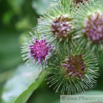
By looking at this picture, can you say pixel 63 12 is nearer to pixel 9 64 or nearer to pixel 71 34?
pixel 71 34

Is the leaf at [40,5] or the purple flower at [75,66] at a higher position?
the leaf at [40,5]

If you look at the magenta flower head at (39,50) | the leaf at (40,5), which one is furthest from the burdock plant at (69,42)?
the leaf at (40,5)

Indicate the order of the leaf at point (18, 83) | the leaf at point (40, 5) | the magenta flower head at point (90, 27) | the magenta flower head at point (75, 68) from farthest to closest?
the leaf at point (40, 5) < the leaf at point (18, 83) < the magenta flower head at point (75, 68) < the magenta flower head at point (90, 27)

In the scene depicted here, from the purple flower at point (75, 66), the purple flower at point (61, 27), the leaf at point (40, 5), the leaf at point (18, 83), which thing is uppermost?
the leaf at point (40, 5)

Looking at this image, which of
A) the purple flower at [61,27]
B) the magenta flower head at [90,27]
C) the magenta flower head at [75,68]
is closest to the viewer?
the magenta flower head at [90,27]

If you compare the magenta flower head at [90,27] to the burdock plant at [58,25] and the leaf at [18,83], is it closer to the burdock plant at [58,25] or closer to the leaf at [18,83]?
the burdock plant at [58,25]

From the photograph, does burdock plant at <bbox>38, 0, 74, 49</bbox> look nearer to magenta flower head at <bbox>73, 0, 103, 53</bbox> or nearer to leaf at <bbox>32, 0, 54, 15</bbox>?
magenta flower head at <bbox>73, 0, 103, 53</bbox>

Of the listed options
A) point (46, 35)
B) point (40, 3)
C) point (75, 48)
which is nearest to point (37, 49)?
point (46, 35)

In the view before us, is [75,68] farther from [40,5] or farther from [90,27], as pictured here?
[40,5]

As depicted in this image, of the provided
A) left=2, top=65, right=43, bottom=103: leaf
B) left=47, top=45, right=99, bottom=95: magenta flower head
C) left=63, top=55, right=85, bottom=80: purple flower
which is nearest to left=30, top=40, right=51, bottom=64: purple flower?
left=47, top=45, right=99, bottom=95: magenta flower head
